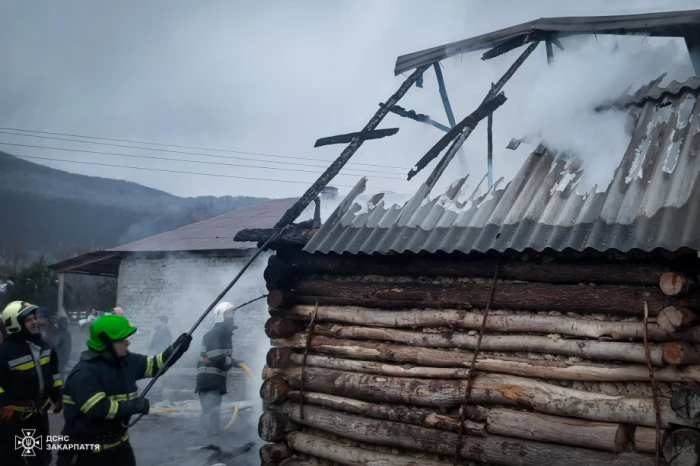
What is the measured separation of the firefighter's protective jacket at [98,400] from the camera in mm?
4535

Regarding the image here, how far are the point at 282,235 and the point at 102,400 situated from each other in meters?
2.34

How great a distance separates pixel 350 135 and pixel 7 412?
4.90 metres

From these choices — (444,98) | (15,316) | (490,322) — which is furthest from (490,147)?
(15,316)

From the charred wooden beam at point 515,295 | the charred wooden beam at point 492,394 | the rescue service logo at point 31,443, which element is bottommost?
the rescue service logo at point 31,443

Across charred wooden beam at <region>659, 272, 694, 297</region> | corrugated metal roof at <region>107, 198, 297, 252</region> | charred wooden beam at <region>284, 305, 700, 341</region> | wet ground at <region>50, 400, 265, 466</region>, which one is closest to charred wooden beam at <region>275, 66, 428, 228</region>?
charred wooden beam at <region>284, 305, 700, 341</region>

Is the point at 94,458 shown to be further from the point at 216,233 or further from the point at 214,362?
the point at 216,233

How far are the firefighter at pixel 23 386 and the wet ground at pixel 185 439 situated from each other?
2.72m

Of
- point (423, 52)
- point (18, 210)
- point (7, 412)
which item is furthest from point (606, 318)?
point (18, 210)

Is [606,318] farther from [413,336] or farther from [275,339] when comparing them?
[275,339]

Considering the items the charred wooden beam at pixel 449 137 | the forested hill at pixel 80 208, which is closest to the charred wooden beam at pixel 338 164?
the charred wooden beam at pixel 449 137

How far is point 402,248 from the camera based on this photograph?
4.96 m

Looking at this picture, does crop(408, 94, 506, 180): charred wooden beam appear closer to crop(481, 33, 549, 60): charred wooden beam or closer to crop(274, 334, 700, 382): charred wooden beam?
crop(481, 33, 549, 60): charred wooden beam

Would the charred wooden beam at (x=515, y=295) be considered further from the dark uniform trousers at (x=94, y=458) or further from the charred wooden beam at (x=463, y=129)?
the dark uniform trousers at (x=94, y=458)

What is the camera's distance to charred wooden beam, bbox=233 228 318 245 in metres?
5.78
